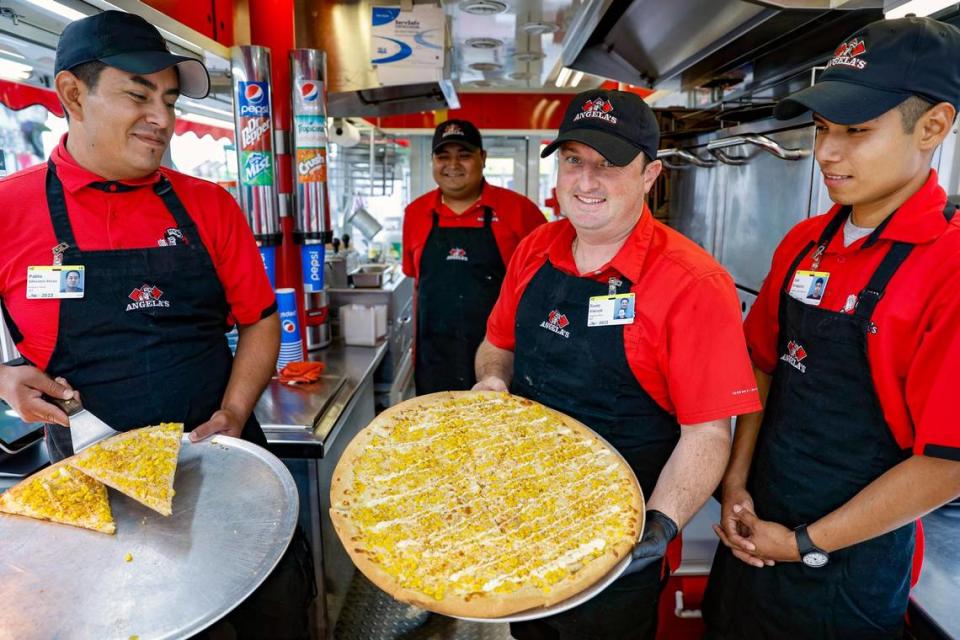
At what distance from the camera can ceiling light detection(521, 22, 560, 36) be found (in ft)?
12.2

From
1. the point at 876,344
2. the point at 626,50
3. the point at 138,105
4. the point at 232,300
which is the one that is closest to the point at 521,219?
the point at 626,50

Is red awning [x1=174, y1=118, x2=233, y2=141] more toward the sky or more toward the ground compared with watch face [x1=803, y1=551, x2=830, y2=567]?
more toward the sky

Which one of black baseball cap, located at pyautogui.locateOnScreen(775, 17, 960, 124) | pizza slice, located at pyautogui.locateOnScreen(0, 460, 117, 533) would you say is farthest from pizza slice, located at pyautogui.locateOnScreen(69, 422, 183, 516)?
black baseball cap, located at pyautogui.locateOnScreen(775, 17, 960, 124)

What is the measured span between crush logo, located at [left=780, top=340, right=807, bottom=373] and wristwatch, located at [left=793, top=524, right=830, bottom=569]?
310 millimetres

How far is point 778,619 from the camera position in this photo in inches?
50.2

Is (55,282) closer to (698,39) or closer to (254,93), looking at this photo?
(254,93)

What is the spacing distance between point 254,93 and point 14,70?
2.74ft

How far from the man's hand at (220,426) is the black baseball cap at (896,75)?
55.7 inches

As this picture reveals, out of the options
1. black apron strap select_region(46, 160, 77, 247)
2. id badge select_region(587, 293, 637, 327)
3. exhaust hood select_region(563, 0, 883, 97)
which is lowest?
id badge select_region(587, 293, 637, 327)

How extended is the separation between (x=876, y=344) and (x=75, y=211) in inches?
68.3

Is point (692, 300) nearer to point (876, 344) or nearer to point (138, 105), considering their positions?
point (876, 344)

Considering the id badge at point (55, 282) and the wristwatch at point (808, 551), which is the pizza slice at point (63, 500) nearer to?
the id badge at point (55, 282)

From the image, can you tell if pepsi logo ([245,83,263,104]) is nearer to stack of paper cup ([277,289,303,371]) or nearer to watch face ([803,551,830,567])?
stack of paper cup ([277,289,303,371])

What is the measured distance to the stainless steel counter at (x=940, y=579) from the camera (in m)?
1.17
